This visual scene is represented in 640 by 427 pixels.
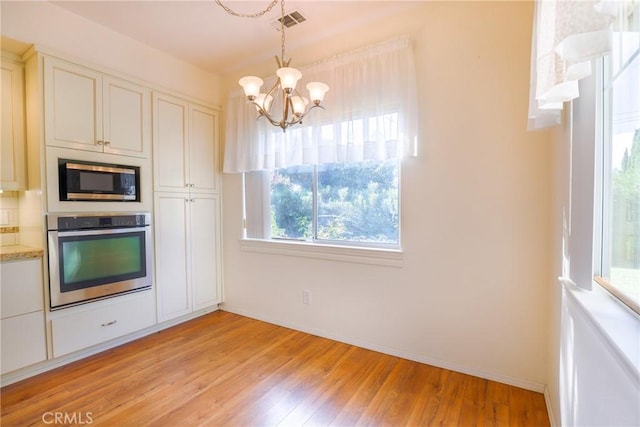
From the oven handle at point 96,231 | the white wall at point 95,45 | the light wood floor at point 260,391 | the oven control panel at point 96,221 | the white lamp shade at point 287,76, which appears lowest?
the light wood floor at point 260,391

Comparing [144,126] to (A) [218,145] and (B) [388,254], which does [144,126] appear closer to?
(A) [218,145]

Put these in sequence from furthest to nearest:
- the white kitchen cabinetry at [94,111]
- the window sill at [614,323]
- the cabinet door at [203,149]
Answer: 1. the cabinet door at [203,149]
2. the white kitchen cabinetry at [94,111]
3. the window sill at [614,323]

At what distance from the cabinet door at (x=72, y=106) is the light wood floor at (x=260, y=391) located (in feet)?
5.78

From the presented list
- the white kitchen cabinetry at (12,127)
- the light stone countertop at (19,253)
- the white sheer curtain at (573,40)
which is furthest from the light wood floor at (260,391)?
the white sheer curtain at (573,40)

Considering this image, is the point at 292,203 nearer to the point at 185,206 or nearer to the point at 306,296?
the point at 306,296

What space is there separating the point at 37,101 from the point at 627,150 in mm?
3300

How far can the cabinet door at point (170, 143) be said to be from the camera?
279 centimetres

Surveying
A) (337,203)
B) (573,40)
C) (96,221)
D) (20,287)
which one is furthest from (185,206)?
(573,40)

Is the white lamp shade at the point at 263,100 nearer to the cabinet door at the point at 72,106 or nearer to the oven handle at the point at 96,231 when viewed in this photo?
the cabinet door at the point at 72,106

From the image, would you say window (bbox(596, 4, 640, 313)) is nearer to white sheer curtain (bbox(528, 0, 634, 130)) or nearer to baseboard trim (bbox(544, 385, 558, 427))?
white sheer curtain (bbox(528, 0, 634, 130))

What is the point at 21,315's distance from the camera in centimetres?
201

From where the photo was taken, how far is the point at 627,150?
895 millimetres

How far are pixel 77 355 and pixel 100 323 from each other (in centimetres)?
28

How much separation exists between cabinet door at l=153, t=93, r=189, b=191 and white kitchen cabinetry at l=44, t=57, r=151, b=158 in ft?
0.28
